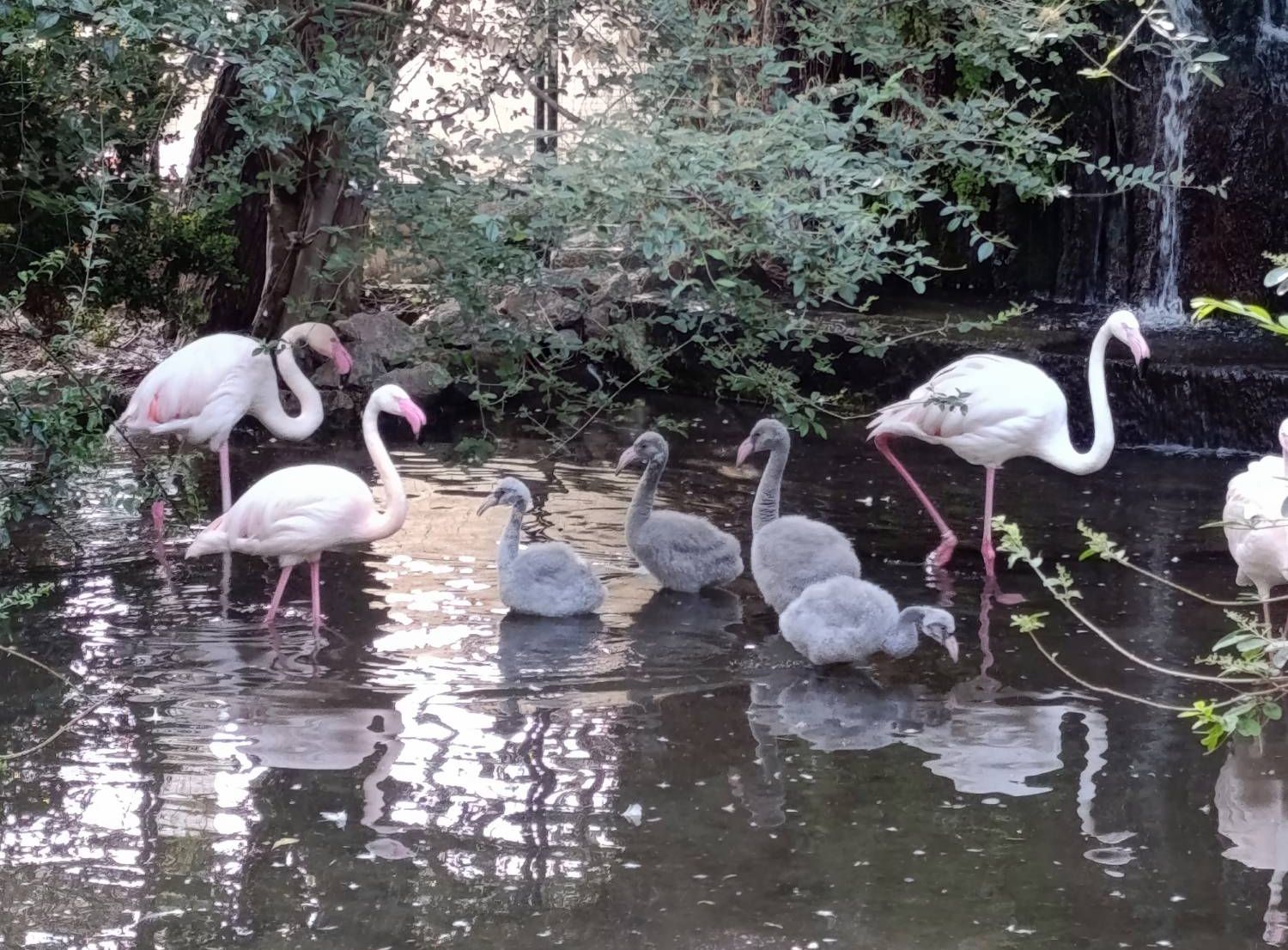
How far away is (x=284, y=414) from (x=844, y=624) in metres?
3.48

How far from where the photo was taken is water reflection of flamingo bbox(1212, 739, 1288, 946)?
145 inches

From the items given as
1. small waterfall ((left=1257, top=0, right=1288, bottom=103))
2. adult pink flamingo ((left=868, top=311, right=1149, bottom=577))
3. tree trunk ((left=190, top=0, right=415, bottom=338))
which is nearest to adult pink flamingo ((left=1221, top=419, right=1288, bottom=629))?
adult pink flamingo ((left=868, top=311, right=1149, bottom=577))

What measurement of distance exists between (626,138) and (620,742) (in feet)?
6.94

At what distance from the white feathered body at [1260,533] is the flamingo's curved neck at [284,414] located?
430cm

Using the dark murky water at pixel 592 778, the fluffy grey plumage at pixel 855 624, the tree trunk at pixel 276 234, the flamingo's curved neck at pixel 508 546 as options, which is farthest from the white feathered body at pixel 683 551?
the tree trunk at pixel 276 234

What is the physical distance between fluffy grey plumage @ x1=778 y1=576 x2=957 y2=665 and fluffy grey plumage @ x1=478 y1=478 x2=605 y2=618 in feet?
2.95

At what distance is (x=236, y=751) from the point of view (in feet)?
14.7

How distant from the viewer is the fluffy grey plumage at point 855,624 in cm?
521

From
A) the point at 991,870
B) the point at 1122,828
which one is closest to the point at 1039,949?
the point at 991,870

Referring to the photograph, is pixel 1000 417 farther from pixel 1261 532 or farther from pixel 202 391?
pixel 202 391

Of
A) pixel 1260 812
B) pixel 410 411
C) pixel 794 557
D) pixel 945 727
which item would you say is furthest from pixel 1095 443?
pixel 410 411

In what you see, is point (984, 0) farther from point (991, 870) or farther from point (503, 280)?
point (991, 870)

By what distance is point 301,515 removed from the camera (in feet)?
19.2

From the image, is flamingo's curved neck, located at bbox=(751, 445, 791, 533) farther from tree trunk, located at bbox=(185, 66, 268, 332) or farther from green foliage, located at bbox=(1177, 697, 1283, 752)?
tree trunk, located at bbox=(185, 66, 268, 332)
